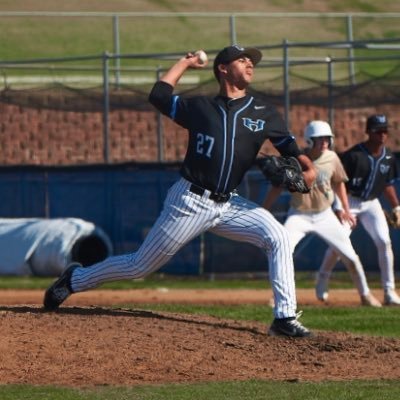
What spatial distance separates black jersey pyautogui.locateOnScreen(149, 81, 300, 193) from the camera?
9.15 m

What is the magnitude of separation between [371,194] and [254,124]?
5.08 metres

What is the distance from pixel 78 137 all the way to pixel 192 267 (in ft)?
11.0

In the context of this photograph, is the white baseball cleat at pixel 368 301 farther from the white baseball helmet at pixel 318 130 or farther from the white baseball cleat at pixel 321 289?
the white baseball helmet at pixel 318 130

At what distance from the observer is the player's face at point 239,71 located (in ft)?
30.5

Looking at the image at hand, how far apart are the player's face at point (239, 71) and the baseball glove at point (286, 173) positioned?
0.62m

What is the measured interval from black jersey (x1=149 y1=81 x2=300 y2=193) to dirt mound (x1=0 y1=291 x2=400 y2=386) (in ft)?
3.64

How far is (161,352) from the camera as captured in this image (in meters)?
8.85

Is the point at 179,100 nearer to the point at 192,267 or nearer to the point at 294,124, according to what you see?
the point at 192,267

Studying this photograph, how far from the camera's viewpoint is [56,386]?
802cm

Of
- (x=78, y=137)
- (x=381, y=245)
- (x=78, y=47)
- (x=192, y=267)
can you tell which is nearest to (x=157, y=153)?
Result: (x=78, y=137)

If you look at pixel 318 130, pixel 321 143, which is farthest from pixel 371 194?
pixel 318 130

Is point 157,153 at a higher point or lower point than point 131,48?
lower

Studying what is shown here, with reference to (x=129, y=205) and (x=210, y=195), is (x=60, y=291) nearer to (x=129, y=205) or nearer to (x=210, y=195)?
(x=210, y=195)

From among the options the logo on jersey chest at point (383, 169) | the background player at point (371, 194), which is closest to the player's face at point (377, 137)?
the background player at point (371, 194)
